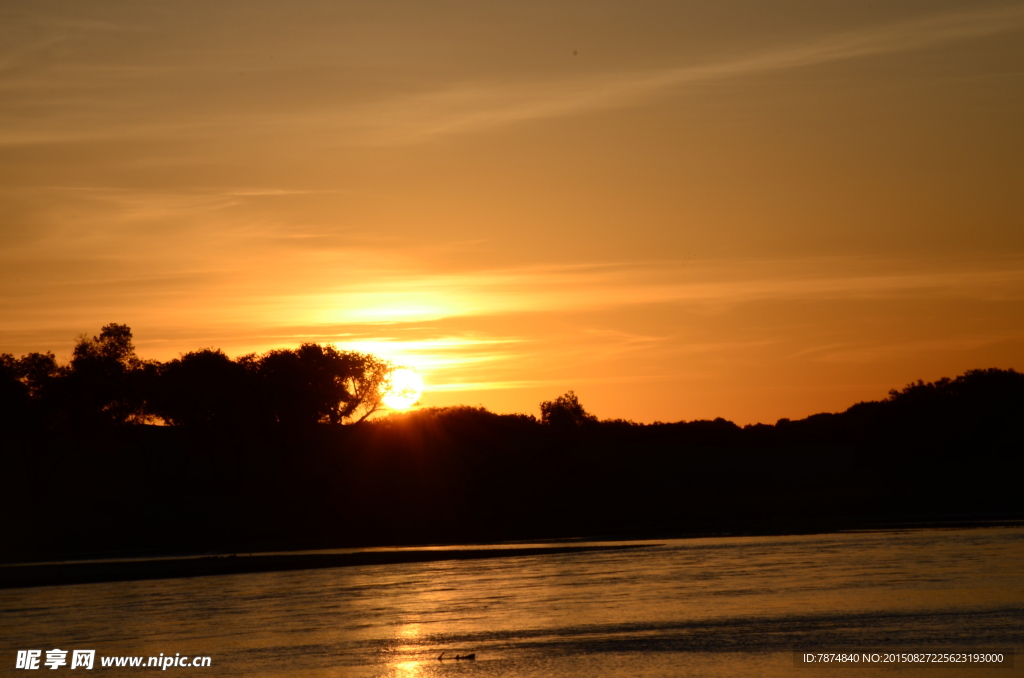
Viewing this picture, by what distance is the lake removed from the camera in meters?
28.7

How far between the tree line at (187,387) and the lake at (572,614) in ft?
179

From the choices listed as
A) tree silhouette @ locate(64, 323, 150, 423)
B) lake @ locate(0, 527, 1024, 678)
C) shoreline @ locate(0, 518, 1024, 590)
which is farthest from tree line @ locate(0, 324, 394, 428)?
lake @ locate(0, 527, 1024, 678)

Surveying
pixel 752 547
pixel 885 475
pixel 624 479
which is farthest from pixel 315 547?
pixel 885 475

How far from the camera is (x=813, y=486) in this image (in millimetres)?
101000

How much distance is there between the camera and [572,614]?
36625 millimetres

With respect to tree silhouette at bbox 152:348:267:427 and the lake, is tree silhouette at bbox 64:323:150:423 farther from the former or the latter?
the lake

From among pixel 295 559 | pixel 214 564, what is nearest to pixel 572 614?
pixel 295 559

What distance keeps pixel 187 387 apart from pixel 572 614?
287 ft

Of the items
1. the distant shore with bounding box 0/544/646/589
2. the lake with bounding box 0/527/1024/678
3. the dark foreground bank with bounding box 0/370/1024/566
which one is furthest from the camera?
the dark foreground bank with bounding box 0/370/1024/566

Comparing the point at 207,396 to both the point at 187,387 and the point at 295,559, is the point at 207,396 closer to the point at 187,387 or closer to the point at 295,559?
the point at 187,387

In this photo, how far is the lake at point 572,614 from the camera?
28703mm

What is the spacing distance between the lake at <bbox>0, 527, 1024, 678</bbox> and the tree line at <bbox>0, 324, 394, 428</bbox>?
2147 inches

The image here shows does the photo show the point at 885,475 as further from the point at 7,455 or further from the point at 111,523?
the point at 7,455

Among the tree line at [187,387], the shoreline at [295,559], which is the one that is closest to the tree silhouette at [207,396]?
the tree line at [187,387]
